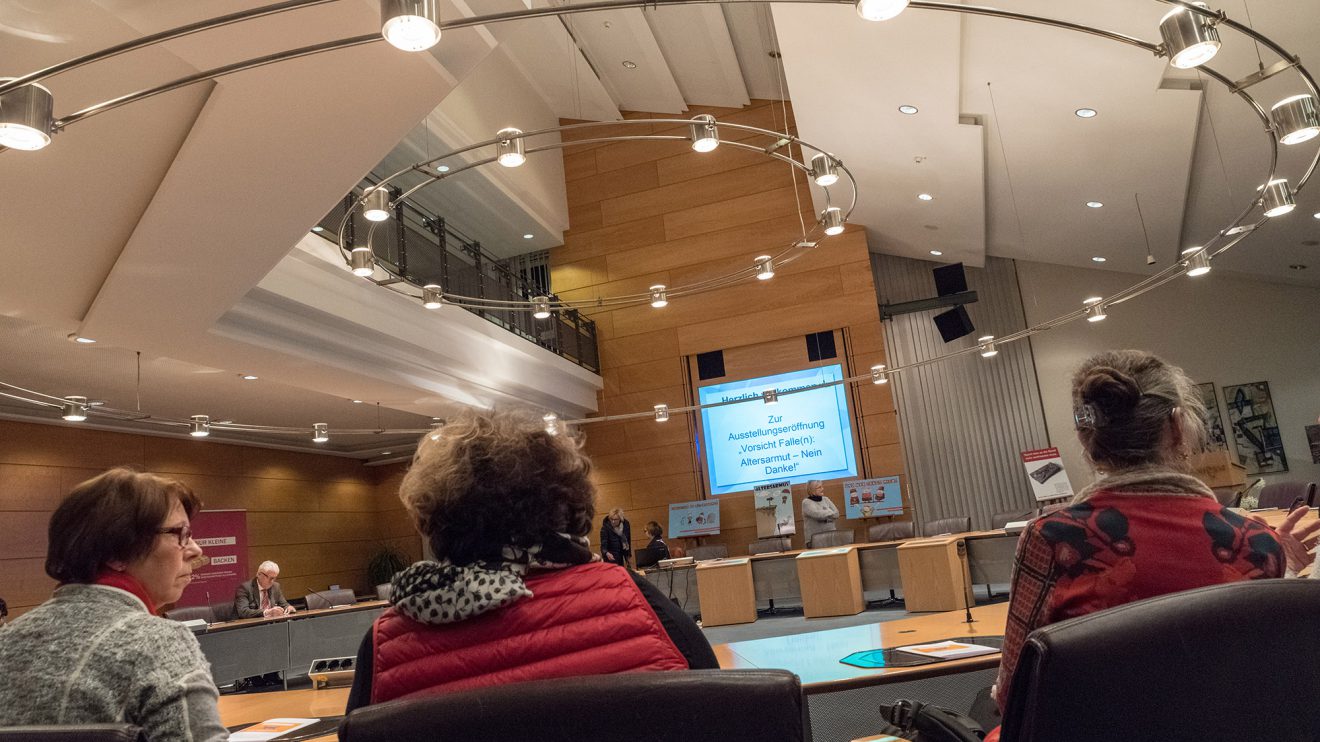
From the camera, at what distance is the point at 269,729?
2.16 metres

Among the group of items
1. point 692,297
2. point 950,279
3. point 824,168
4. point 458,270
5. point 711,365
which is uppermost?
point 692,297

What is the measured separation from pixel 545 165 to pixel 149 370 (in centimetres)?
704

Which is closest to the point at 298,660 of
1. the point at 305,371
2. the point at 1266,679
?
the point at 305,371

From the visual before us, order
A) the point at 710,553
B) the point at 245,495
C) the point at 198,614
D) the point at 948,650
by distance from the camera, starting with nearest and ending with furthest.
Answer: the point at 948,650
the point at 198,614
the point at 710,553
the point at 245,495

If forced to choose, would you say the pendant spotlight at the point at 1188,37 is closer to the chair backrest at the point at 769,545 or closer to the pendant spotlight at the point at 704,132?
the pendant spotlight at the point at 704,132

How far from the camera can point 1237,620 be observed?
39.6 inches

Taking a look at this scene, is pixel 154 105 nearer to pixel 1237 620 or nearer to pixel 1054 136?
pixel 1237 620

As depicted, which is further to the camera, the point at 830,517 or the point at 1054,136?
the point at 830,517

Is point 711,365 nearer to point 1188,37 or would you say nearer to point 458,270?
point 458,270

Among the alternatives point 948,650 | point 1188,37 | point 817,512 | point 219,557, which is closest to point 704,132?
point 1188,37

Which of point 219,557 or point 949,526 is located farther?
point 219,557

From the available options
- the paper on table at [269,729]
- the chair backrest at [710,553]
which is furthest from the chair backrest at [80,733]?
the chair backrest at [710,553]

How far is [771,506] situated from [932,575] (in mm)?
3808

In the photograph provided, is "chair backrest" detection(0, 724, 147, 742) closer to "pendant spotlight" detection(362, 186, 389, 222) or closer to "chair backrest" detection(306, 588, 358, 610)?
"pendant spotlight" detection(362, 186, 389, 222)
